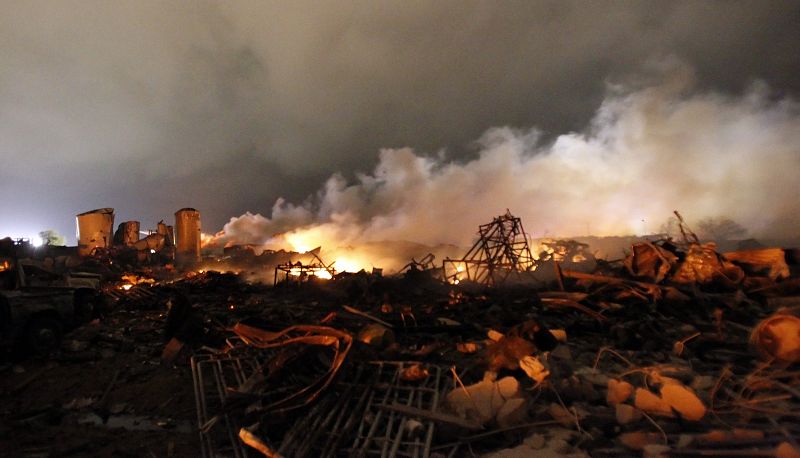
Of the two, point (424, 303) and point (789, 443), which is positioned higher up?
point (424, 303)

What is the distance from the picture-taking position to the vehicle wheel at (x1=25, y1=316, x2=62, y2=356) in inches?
346

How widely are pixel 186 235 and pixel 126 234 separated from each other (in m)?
5.60

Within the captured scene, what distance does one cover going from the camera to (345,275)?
21.8 metres

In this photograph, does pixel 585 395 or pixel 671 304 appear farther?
pixel 671 304

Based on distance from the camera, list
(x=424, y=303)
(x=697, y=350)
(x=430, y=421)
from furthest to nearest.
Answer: (x=424, y=303)
(x=697, y=350)
(x=430, y=421)

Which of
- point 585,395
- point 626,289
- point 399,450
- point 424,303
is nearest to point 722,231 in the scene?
point 626,289

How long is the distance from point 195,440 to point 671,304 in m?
11.9

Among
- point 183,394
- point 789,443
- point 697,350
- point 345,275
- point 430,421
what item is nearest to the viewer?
point 789,443

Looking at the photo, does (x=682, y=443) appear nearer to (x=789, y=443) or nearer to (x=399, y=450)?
(x=789, y=443)

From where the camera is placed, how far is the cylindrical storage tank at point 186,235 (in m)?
37.5

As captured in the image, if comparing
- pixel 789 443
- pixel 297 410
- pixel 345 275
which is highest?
pixel 345 275

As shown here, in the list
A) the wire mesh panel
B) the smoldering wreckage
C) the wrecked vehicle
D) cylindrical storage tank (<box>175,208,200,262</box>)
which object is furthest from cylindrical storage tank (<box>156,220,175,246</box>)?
the wire mesh panel

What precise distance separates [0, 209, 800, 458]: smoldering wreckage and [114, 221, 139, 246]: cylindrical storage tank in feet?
87.8

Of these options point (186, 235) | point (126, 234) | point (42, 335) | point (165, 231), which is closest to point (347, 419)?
point (42, 335)
